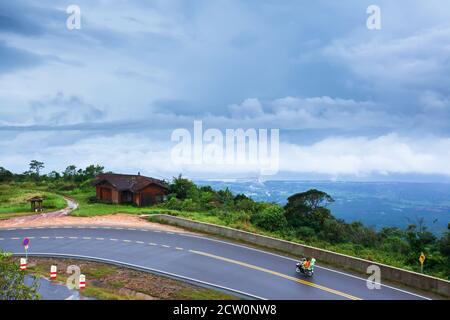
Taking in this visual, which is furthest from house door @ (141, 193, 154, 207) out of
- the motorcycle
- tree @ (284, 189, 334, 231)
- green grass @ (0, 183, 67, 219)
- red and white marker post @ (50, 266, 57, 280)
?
the motorcycle

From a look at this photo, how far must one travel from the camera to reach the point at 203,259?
→ 73.6 ft

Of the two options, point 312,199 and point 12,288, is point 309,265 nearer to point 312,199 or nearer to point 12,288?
point 12,288

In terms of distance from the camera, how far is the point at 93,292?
17.1 meters

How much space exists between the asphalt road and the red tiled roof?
1566cm

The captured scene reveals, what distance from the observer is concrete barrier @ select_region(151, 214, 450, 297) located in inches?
750

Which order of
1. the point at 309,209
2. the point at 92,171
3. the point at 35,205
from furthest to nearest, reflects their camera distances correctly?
1. the point at 92,171
2. the point at 35,205
3. the point at 309,209

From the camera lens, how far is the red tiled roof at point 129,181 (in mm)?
47719

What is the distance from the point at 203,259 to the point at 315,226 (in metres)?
20.5

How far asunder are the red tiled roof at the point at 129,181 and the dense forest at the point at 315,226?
120 inches

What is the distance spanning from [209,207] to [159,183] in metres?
9.46

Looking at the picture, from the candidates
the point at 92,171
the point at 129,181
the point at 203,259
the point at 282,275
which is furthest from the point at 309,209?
the point at 92,171

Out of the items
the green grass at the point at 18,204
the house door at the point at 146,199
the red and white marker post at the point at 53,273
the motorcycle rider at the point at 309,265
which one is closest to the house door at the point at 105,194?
the green grass at the point at 18,204

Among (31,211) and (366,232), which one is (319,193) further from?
(31,211)
